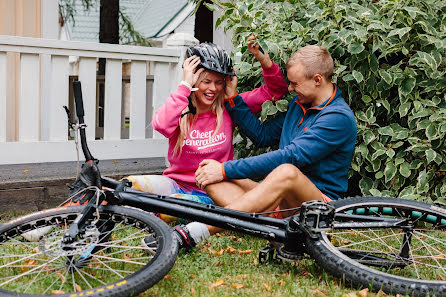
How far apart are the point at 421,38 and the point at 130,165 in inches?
111

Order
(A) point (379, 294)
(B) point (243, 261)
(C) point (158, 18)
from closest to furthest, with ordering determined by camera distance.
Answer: (A) point (379, 294) < (B) point (243, 261) < (C) point (158, 18)

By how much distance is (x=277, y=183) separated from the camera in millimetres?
2908

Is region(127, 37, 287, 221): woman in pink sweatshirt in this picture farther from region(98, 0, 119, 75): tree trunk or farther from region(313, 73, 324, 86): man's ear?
region(98, 0, 119, 75): tree trunk

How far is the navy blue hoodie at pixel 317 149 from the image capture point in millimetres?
3098

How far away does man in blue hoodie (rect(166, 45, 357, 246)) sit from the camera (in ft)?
9.66

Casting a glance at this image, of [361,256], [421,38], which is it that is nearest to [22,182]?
[361,256]

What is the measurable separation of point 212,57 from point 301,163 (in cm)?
87

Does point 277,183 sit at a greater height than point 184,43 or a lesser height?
lesser

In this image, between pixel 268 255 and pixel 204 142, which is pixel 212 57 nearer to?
pixel 204 142

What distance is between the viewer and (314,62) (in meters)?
3.26

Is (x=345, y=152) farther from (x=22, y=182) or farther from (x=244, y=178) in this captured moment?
(x=22, y=182)

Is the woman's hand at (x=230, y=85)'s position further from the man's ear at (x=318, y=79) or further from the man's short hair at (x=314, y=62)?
the man's ear at (x=318, y=79)

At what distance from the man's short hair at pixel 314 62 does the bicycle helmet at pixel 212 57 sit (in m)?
0.42

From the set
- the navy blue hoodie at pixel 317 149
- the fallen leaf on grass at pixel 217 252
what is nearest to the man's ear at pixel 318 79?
the navy blue hoodie at pixel 317 149
